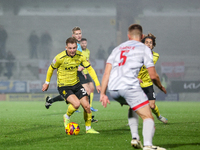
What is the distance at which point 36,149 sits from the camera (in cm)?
446

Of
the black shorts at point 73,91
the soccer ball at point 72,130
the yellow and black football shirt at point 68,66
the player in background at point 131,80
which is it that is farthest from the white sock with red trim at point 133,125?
the black shorts at point 73,91

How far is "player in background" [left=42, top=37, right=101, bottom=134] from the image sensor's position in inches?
241

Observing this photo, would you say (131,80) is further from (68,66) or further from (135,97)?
(68,66)

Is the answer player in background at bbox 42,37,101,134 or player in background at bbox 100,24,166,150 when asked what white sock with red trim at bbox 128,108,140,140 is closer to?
player in background at bbox 100,24,166,150

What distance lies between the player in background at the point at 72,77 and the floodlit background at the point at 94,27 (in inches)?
998

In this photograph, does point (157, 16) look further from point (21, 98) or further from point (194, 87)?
point (21, 98)

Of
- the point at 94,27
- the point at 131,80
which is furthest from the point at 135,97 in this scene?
the point at 94,27

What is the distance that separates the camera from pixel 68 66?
→ 631cm

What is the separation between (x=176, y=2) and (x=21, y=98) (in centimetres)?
2505

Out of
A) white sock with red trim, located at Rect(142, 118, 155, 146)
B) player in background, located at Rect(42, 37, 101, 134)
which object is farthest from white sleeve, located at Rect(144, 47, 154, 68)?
player in background, located at Rect(42, 37, 101, 134)

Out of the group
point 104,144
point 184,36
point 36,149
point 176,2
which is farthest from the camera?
point 176,2

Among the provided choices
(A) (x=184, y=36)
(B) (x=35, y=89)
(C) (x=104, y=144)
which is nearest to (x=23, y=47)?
(B) (x=35, y=89)

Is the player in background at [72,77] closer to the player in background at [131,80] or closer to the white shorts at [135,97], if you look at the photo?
the player in background at [131,80]

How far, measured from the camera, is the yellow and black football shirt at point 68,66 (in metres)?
6.22
